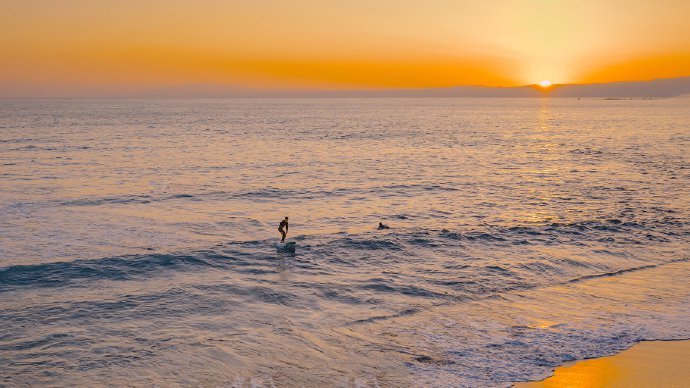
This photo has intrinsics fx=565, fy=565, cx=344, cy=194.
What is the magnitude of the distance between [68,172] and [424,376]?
45595mm

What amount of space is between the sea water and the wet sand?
515mm

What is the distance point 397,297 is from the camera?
20.9m

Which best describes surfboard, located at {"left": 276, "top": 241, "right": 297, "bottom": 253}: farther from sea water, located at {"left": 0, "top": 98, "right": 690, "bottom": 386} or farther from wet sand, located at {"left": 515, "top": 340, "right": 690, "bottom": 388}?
wet sand, located at {"left": 515, "top": 340, "right": 690, "bottom": 388}

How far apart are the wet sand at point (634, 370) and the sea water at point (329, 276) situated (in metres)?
0.51

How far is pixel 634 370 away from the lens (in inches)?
577

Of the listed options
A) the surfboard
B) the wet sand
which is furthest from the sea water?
the wet sand

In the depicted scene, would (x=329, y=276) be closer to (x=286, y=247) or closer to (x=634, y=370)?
(x=286, y=247)

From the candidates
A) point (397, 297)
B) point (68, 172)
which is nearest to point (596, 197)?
point (397, 297)

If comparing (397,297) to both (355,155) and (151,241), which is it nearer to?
(151,241)

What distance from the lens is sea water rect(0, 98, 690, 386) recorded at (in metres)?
15.4

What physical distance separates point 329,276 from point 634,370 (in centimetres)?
1213

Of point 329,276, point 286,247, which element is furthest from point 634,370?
point 286,247

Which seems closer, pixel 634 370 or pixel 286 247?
pixel 634 370

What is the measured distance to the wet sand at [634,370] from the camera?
1390 cm
